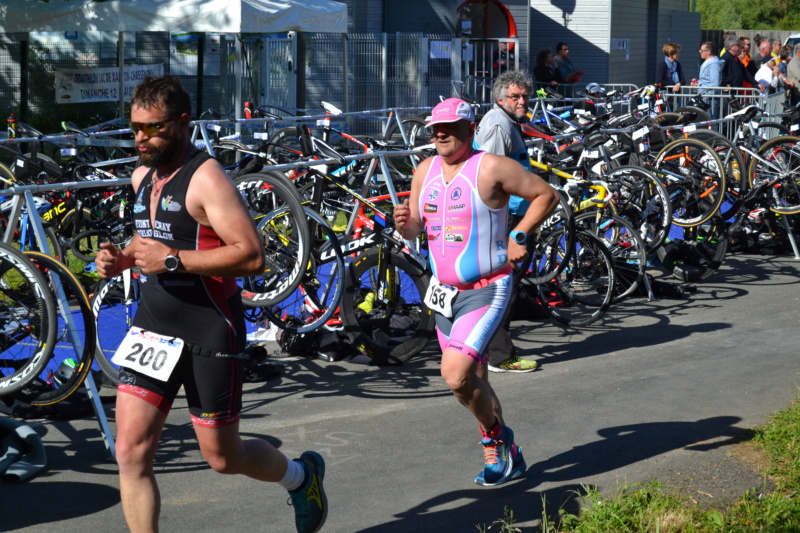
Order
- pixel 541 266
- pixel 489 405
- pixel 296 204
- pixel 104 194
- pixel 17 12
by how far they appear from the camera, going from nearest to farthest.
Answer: pixel 489 405
pixel 296 204
pixel 541 266
pixel 104 194
pixel 17 12

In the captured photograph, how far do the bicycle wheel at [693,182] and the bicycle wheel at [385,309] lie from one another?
3803mm

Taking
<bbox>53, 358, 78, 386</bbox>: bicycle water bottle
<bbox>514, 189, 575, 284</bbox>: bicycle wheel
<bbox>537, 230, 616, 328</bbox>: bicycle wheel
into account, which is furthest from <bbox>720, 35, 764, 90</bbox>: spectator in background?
<bbox>53, 358, 78, 386</bbox>: bicycle water bottle

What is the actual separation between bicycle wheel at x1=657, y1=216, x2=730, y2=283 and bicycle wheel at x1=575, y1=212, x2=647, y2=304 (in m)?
1.09

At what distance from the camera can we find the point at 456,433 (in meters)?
5.98

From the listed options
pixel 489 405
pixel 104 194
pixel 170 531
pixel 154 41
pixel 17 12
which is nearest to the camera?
pixel 170 531

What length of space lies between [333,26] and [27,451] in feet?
43.6

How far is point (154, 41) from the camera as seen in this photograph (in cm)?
1900

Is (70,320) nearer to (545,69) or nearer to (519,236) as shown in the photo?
(519,236)

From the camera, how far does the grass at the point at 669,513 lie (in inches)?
177

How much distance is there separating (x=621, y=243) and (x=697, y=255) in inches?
64.4

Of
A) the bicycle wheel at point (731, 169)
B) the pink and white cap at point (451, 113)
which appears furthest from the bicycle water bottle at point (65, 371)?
the bicycle wheel at point (731, 169)

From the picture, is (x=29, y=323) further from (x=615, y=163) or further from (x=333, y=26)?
(x=333, y=26)

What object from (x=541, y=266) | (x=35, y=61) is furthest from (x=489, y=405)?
(x=35, y=61)

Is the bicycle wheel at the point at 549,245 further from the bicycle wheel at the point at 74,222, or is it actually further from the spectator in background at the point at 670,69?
the spectator in background at the point at 670,69
